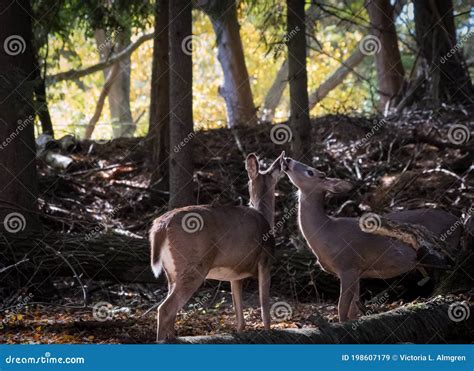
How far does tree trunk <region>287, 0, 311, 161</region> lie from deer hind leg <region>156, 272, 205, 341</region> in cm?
377

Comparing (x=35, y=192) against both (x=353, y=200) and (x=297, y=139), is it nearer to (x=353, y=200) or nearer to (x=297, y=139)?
(x=297, y=139)

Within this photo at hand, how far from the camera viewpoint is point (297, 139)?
11305mm

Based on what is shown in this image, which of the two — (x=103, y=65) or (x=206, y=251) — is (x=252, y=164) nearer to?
(x=206, y=251)

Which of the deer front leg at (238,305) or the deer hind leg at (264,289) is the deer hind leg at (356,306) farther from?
the deer front leg at (238,305)

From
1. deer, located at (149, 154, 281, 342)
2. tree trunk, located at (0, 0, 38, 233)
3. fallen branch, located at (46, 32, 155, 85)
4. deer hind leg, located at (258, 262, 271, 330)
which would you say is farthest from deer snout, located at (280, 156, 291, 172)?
fallen branch, located at (46, 32, 155, 85)


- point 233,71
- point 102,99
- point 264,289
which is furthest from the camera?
point 102,99

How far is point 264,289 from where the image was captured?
27.9 feet

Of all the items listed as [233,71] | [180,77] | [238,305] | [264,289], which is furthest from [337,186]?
[233,71]

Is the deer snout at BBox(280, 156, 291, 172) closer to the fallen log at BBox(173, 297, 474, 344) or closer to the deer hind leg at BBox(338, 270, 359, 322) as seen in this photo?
the deer hind leg at BBox(338, 270, 359, 322)

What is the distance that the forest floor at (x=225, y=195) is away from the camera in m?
9.20

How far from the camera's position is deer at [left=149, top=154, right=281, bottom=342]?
7867 millimetres

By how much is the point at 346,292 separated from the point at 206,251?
1622mm

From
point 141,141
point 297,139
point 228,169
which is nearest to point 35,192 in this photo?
point 297,139

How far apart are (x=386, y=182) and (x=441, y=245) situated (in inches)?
187
